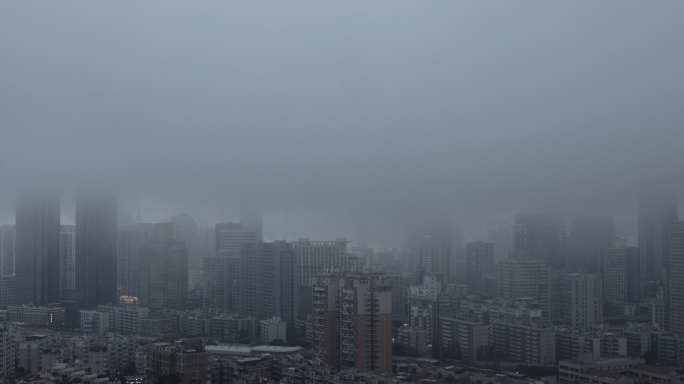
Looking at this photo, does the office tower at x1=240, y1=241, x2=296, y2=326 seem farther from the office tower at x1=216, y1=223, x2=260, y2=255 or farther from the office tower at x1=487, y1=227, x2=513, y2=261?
the office tower at x1=487, y1=227, x2=513, y2=261

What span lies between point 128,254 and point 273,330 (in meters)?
4.04

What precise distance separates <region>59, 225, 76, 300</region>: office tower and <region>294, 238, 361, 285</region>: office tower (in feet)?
13.8

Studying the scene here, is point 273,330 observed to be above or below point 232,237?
below

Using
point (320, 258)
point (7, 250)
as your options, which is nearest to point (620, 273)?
point (320, 258)

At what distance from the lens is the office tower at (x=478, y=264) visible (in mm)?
Result: 12801

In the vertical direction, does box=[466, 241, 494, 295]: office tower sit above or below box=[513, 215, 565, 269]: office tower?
below

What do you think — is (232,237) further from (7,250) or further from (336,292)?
(336,292)

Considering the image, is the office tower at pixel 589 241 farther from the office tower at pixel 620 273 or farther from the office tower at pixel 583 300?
the office tower at pixel 583 300

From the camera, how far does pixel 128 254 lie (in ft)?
43.9

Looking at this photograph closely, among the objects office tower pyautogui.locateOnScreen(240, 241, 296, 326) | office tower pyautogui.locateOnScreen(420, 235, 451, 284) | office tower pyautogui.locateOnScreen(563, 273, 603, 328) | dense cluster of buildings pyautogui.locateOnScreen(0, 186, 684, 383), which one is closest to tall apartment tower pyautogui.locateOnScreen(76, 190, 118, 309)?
dense cluster of buildings pyautogui.locateOnScreen(0, 186, 684, 383)

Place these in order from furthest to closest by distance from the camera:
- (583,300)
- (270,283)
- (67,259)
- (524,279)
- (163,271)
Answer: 1. (67,259)
2. (163,271)
3. (270,283)
4. (524,279)
5. (583,300)

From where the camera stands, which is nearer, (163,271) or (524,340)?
(524,340)

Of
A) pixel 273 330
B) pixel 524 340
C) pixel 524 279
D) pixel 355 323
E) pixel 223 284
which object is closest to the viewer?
pixel 355 323

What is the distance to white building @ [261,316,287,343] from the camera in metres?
10.6
